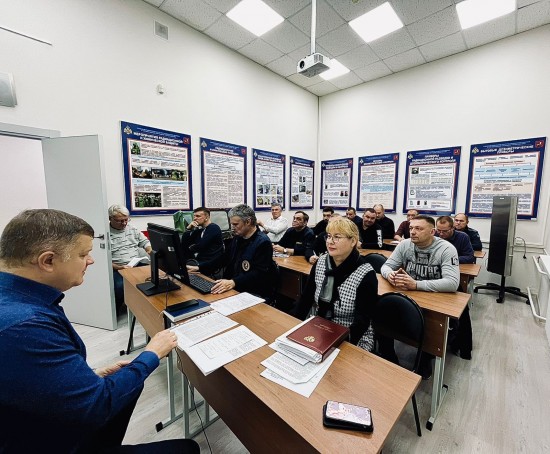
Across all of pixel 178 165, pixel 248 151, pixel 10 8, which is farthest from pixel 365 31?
pixel 10 8

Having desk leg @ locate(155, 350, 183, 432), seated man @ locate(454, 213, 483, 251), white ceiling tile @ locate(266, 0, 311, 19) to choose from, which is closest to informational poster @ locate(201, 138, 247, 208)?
white ceiling tile @ locate(266, 0, 311, 19)

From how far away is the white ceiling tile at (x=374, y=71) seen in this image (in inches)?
177

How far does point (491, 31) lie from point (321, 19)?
243 centimetres

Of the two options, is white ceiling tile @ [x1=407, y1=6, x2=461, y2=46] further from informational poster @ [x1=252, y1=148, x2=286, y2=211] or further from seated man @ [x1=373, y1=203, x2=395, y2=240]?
informational poster @ [x1=252, y1=148, x2=286, y2=211]

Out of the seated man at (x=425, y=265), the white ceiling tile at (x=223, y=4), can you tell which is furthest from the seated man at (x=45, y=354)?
the white ceiling tile at (x=223, y=4)

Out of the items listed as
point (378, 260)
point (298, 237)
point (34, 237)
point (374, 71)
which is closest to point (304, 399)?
point (34, 237)

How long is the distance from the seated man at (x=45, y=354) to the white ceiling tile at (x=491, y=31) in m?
5.14

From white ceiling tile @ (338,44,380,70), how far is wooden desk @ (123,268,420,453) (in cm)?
451

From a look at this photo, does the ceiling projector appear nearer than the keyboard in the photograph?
No

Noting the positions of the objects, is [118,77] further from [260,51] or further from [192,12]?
[260,51]

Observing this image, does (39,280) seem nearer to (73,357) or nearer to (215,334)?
(73,357)

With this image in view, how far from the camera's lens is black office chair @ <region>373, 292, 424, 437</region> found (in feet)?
5.01

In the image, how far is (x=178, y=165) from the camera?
354 cm

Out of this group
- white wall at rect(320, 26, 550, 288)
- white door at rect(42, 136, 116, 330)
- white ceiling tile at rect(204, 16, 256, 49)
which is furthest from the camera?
white wall at rect(320, 26, 550, 288)
